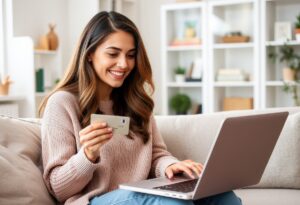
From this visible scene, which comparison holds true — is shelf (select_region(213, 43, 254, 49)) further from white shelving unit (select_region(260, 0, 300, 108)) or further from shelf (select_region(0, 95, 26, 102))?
shelf (select_region(0, 95, 26, 102))

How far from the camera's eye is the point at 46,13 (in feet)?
15.8

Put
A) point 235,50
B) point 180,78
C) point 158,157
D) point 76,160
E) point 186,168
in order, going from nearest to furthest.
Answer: point 76,160, point 186,168, point 158,157, point 235,50, point 180,78

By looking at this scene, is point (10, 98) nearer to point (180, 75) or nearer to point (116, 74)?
point (180, 75)

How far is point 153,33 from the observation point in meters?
5.42

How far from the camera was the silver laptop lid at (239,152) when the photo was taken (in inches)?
53.7

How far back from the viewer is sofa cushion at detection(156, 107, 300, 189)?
6.87 feet

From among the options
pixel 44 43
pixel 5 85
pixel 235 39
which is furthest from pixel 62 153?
pixel 235 39

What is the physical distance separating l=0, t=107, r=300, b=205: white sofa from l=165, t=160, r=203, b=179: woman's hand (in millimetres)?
360

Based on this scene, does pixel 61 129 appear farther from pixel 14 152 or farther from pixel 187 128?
pixel 187 128

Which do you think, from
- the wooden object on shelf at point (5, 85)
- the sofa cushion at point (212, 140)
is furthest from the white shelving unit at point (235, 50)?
the sofa cushion at point (212, 140)

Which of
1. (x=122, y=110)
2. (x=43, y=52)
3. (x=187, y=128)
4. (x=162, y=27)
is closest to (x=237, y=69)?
(x=162, y=27)

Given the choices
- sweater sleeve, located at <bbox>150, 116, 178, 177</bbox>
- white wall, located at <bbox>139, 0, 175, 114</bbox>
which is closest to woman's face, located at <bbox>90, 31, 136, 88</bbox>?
sweater sleeve, located at <bbox>150, 116, 178, 177</bbox>

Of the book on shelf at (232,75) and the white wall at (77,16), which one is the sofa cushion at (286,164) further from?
the white wall at (77,16)

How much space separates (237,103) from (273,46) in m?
0.61
